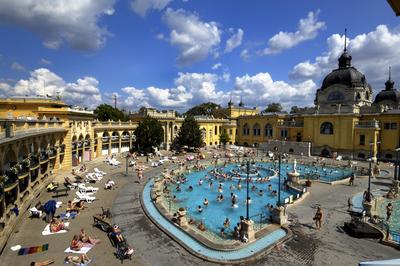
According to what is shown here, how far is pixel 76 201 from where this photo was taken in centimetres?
1995

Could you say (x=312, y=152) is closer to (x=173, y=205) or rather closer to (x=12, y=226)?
(x=173, y=205)

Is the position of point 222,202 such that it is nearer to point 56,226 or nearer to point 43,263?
point 56,226

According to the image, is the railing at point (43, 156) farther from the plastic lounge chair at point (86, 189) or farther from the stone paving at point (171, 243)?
the stone paving at point (171, 243)

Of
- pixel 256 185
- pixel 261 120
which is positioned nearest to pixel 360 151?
pixel 261 120

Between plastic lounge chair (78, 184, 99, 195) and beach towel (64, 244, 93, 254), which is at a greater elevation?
plastic lounge chair (78, 184, 99, 195)

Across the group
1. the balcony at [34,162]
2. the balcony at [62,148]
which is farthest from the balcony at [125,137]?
the balcony at [34,162]

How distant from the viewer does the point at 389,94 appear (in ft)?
178

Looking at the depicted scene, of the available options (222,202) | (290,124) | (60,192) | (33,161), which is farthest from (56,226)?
(290,124)

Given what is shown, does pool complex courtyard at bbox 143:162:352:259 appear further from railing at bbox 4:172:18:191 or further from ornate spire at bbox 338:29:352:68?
ornate spire at bbox 338:29:352:68

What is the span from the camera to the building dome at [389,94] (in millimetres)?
53050

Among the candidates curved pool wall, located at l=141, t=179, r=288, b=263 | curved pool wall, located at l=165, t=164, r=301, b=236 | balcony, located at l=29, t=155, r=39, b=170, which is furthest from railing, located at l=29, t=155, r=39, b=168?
curved pool wall, located at l=141, t=179, r=288, b=263

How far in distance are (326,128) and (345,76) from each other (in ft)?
42.3

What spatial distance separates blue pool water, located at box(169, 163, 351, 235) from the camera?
1894 cm

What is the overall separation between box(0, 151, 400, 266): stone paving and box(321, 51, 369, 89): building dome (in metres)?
39.7
